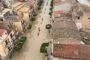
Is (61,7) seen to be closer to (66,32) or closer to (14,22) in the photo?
(14,22)

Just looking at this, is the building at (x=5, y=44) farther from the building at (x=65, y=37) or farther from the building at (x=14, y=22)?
the building at (x=65, y=37)

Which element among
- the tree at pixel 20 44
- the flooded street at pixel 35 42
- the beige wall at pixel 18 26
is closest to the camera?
the flooded street at pixel 35 42

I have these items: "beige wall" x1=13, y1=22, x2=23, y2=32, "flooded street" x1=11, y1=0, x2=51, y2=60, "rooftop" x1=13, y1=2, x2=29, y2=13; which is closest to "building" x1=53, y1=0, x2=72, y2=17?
"flooded street" x1=11, y1=0, x2=51, y2=60

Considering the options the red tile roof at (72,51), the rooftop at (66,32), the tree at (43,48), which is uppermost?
the rooftop at (66,32)

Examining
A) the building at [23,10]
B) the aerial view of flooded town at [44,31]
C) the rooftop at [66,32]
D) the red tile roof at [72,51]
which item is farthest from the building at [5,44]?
the red tile roof at [72,51]

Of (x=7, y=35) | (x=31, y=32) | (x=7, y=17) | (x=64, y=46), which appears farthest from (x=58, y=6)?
(x=64, y=46)

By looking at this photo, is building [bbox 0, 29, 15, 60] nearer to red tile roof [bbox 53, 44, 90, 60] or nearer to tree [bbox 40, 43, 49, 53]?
tree [bbox 40, 43, 49, 53]

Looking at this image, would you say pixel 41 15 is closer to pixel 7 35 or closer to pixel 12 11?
pixel 12 11

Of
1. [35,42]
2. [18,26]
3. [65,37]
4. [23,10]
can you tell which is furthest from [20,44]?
[65,37]
